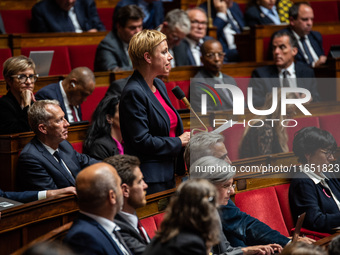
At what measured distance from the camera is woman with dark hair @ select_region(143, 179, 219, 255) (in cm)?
85

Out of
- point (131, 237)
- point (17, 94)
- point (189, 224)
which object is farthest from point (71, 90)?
point (189, 224)

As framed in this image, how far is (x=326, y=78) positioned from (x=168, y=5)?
1.13 meters

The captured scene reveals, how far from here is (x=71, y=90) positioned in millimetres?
1933

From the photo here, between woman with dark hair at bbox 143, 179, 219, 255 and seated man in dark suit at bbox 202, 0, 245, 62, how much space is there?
2.03 meters

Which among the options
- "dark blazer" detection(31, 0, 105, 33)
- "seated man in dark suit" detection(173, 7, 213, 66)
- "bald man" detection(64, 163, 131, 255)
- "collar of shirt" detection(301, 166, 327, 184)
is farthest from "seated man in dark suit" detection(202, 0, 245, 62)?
"bald man" detection(64, 163, 131, 255)

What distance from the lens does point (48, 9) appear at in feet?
8.39

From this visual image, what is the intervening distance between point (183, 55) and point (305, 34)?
26.8 inches

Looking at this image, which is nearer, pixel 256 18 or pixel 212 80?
pixel 212 80

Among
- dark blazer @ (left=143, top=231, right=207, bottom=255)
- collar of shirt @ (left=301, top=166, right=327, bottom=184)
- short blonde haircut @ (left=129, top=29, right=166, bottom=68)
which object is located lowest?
collar of shirt @ (left=301, top=166, right=327, bottom=184)

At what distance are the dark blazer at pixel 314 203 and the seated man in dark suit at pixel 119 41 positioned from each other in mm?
Answer: 994

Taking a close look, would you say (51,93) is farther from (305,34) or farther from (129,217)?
(305,34)

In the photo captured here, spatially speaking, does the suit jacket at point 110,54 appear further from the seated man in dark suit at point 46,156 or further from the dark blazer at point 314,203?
the dark blazer at point 314,203

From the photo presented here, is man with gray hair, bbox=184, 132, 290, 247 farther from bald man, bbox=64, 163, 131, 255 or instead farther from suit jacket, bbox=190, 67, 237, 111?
suit jacket, bbox=190, 67, 237, 111

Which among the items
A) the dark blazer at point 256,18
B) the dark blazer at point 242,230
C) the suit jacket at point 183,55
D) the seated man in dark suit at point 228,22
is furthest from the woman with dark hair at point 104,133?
the dark blazer at point 256,18
